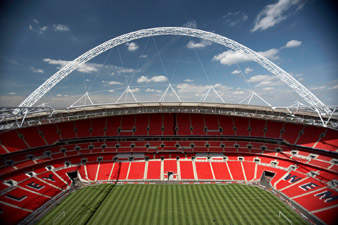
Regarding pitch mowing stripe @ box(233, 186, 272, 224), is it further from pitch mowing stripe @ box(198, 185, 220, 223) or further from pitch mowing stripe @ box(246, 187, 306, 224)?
pitch mowing stripe @ box(198, 185, 220, 223)

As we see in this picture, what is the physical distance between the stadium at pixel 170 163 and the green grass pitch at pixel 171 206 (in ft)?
0.46

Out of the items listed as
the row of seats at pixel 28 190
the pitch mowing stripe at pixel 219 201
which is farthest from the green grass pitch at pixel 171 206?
the row of seats at pixel 28 190

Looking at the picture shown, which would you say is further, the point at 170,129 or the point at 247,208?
the point at 170,129

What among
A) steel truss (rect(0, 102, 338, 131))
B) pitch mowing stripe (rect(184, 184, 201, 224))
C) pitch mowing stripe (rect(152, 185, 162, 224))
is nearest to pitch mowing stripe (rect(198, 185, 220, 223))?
pitch mowing stripe (rect(184, 184, 201, 224))

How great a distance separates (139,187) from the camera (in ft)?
78.5

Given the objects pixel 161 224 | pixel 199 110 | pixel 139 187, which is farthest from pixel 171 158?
pixel 161 224

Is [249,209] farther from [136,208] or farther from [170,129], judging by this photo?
[170,129]

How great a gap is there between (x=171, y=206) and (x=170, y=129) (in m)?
16.9

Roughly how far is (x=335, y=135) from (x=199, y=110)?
24127mm

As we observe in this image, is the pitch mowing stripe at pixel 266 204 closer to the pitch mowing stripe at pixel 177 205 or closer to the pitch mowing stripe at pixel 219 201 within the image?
the pitch mowing stripe at pixel 219 201

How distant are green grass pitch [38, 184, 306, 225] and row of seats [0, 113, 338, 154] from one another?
40.0 ft

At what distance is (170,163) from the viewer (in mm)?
28797

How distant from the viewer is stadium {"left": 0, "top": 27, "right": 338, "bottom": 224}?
1819 cm

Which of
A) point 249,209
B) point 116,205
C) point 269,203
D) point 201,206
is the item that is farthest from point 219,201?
point 116,205
